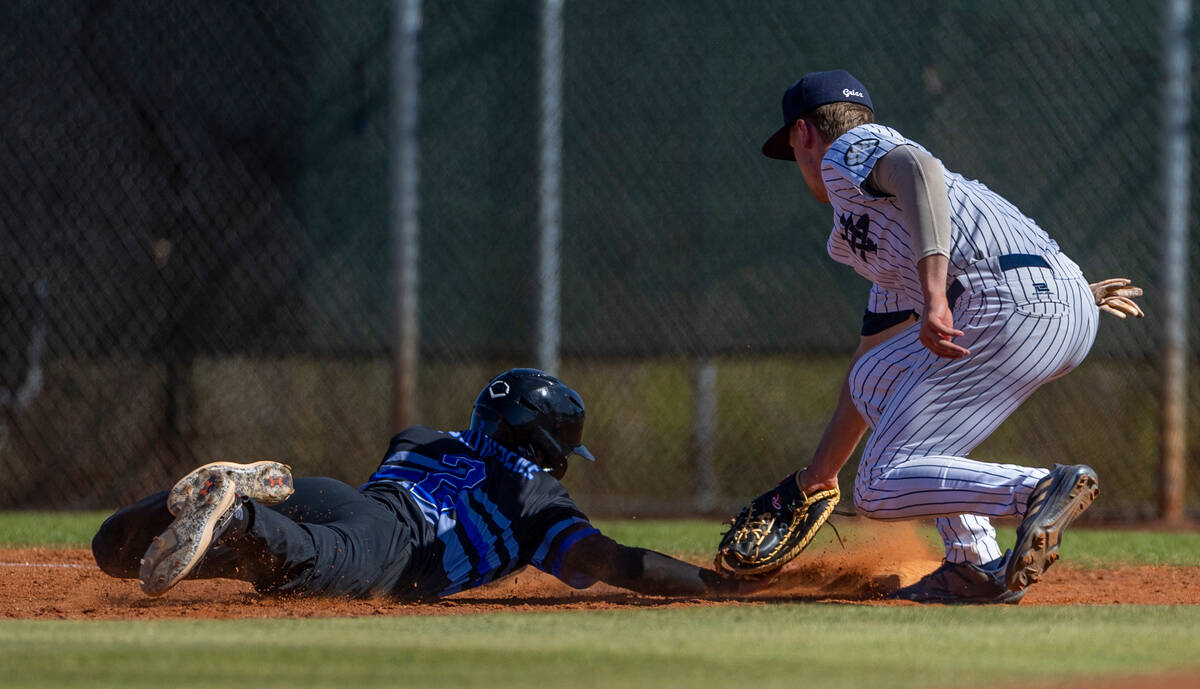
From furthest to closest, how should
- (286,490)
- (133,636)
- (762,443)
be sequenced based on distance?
(762,443) < (286,490) < (133,636)

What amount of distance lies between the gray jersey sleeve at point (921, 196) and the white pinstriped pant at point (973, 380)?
30cm

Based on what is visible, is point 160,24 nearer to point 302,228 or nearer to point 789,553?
point 302,228

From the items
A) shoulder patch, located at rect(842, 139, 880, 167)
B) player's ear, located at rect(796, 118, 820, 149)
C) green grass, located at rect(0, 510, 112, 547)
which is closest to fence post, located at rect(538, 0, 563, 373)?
green grass, located at rect(0, 510, 112, 547)

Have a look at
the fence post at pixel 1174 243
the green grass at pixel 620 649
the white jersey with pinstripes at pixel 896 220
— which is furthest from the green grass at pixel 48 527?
the fence post at pixel 1174 243

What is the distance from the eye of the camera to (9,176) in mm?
8602

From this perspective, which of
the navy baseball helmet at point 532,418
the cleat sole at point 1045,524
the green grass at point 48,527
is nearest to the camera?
the cleat sole at point 1045,524

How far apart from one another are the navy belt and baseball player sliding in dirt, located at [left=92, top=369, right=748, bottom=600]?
3.29 ft

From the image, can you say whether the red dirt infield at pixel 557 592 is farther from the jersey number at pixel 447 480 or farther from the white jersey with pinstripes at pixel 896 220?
the white jersey with pinstripes at pixel 896 220

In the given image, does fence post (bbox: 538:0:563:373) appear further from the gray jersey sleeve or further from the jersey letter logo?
the gray jersey sleeve

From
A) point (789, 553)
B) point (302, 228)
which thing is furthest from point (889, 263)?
point (302, 228)

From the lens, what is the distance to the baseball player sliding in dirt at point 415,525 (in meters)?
3.58

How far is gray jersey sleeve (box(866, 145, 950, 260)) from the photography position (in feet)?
12.1

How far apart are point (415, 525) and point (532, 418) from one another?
0.51 metres

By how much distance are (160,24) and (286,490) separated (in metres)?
5.62
